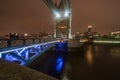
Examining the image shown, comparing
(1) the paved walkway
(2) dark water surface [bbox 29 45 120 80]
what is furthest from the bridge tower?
A: (1) the paved walkway

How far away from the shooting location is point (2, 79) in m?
2.98

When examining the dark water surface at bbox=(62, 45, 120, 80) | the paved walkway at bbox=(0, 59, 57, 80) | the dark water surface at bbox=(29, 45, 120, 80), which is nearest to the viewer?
the paved walkway at bbox=(0, 59, 57, 80)

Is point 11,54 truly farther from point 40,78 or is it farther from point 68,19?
point 68,19

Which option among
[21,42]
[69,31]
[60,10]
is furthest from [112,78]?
[60,10]

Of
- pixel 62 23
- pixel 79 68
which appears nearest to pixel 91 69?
pixel 79 68

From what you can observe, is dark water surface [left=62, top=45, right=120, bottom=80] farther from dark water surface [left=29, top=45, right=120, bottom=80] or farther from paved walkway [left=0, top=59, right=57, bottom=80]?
paved walkway [left=0, top=59, right=57, bottom=80]

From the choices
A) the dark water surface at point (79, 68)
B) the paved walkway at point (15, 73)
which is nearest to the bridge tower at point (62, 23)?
the dark water surface at point (79, 68)

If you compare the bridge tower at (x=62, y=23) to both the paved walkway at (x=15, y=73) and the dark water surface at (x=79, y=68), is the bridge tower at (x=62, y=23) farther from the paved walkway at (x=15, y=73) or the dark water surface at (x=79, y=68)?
the paved walkway at (x=15, y=73)

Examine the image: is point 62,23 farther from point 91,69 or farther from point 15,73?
point 15,73

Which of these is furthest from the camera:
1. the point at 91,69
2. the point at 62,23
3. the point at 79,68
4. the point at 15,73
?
the point at 62,23

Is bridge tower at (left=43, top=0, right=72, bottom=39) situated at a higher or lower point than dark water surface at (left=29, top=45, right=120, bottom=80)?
higher

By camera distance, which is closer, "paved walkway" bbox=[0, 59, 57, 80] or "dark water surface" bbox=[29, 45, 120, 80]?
"paved walkway" bbox=[0, 59, 57, 80]

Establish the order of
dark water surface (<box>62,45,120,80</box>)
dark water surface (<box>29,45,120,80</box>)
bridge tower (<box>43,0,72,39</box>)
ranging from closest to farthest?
dark water surface (<box>62,45,120,80</box>) < dark water surface (<box>29,45,120,80</box>) < bridge tower (<box>43,0,72,39</box>)

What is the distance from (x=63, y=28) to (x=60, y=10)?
630 cm
